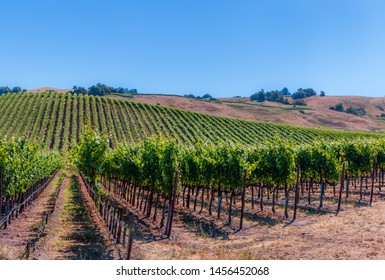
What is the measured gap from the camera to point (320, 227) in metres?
19.3

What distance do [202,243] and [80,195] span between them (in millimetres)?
18988

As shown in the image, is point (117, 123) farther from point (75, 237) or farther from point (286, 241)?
point (286, 241)

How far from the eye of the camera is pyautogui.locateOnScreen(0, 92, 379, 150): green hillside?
70644 mm

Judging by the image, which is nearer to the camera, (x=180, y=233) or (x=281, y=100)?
(x=180, y=233)

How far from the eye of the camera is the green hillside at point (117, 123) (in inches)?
2781

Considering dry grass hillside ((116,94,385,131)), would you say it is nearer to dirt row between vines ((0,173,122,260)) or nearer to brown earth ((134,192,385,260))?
dirt row between vines ((0,173,122,260))

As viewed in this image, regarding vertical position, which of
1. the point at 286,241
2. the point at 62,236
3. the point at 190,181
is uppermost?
the point at 190,181

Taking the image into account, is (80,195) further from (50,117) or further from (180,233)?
(50,117)

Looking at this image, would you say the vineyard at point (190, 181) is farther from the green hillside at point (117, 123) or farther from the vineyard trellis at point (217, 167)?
the green hillside at point (117, 123)

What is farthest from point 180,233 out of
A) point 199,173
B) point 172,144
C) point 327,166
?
point 327,166

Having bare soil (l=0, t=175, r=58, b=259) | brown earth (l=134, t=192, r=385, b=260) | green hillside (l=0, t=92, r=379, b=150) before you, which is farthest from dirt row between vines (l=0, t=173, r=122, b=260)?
green hillside (l=0, t=92, r=379, b=150)

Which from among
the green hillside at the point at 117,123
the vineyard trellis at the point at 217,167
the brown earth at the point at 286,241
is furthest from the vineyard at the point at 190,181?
the green hillside at the point at 117,123

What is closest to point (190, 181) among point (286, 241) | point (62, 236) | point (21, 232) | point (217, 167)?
point (217, 167)

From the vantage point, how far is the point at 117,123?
257ft
